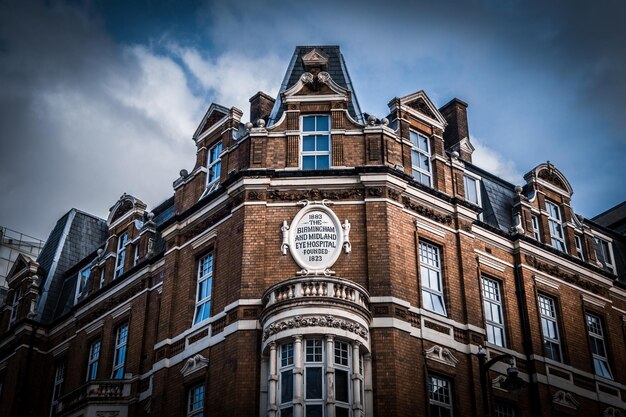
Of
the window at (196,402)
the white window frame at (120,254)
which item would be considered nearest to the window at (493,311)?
the window at (196,402)

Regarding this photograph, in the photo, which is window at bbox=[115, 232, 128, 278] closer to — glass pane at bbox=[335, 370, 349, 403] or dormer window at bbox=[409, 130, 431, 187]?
dormer window at bbox=[409, 130, 431, 187]

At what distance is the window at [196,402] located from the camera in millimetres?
30625

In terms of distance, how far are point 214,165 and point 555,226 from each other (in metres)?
13.8

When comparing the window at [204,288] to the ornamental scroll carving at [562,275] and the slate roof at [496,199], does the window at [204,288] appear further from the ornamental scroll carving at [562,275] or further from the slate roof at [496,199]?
the ornamental scroll carving at [562,275]

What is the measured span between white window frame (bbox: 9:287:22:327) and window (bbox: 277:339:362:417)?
19.7m

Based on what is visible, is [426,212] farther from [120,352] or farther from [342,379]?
[120,352]

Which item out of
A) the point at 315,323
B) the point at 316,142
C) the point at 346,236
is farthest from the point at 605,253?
the point at 315,323

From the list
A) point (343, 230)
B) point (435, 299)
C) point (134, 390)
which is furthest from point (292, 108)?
point (134, 390)

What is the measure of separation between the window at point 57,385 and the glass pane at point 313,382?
15.0 metres

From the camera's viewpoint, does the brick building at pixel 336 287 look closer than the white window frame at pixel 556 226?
Yes

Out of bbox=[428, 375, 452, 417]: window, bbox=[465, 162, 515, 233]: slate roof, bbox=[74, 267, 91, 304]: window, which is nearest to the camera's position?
bbox=[428, 375, 452, 417]: window

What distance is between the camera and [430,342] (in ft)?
101

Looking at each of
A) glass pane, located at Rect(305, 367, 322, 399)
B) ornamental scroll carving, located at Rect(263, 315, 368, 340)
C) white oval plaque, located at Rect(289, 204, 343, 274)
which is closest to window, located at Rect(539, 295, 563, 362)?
white oval plaque, located at Rect(289, 204, 343, 274)

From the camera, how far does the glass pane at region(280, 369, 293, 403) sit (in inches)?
1100
